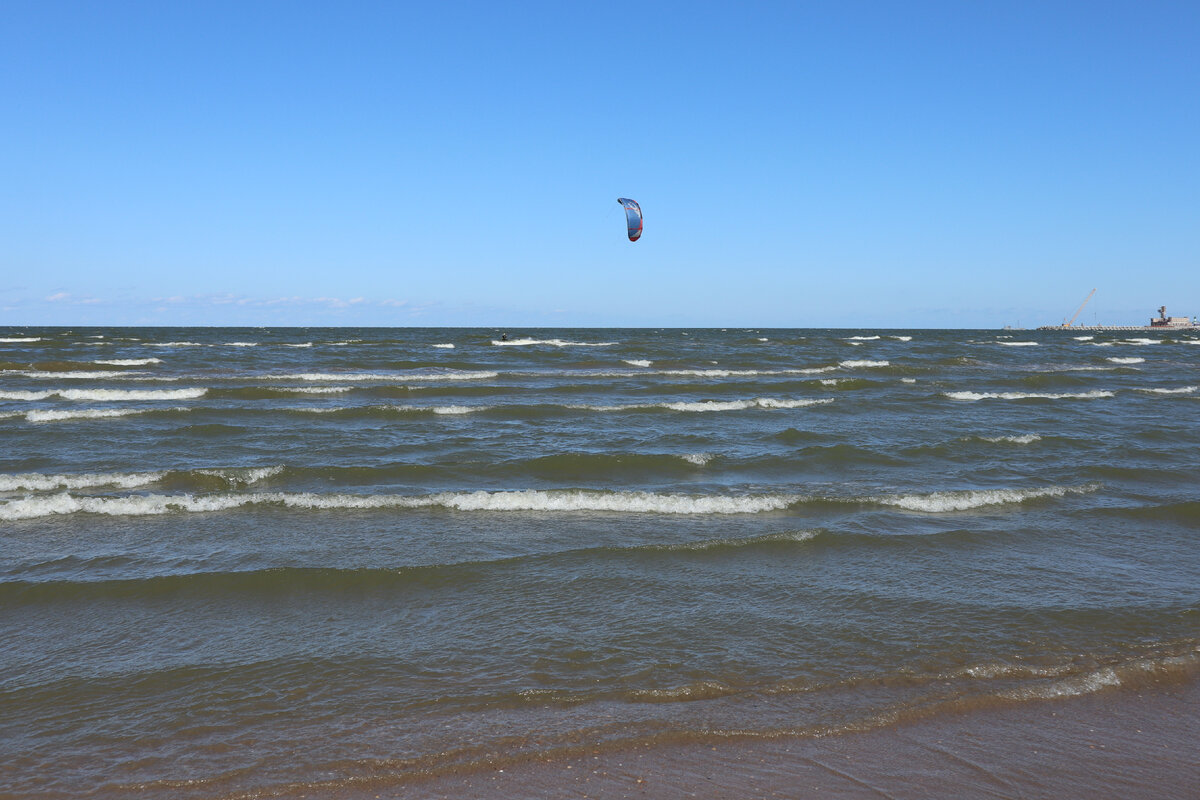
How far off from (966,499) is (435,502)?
21.5ft

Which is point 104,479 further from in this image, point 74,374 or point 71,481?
point 74,374

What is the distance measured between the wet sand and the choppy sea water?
0.50 feet

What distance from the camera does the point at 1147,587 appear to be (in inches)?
257

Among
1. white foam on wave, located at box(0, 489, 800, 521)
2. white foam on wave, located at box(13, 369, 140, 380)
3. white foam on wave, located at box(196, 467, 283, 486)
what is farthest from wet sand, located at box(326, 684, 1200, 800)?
white foam on wave, located at box(13, 369, 140, 380)

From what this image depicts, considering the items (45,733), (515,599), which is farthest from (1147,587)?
(45,733)

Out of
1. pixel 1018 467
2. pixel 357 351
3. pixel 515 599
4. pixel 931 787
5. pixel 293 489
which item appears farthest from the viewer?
pixel 357 351

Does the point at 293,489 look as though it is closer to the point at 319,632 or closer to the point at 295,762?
the point at 319,632

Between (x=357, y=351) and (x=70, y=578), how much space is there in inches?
1505

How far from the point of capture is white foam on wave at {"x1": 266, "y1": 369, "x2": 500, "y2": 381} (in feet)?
A: 92.3

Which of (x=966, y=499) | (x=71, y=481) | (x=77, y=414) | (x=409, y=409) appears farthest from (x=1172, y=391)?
(x=77, y=414)

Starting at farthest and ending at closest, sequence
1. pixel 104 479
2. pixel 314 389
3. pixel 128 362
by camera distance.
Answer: pixel 128 362, pixel 314 389, pixel 104 479

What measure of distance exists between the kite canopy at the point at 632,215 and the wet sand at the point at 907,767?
831 inches

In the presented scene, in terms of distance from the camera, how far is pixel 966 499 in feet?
32.0

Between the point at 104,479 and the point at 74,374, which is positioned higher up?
the point at 74,374
